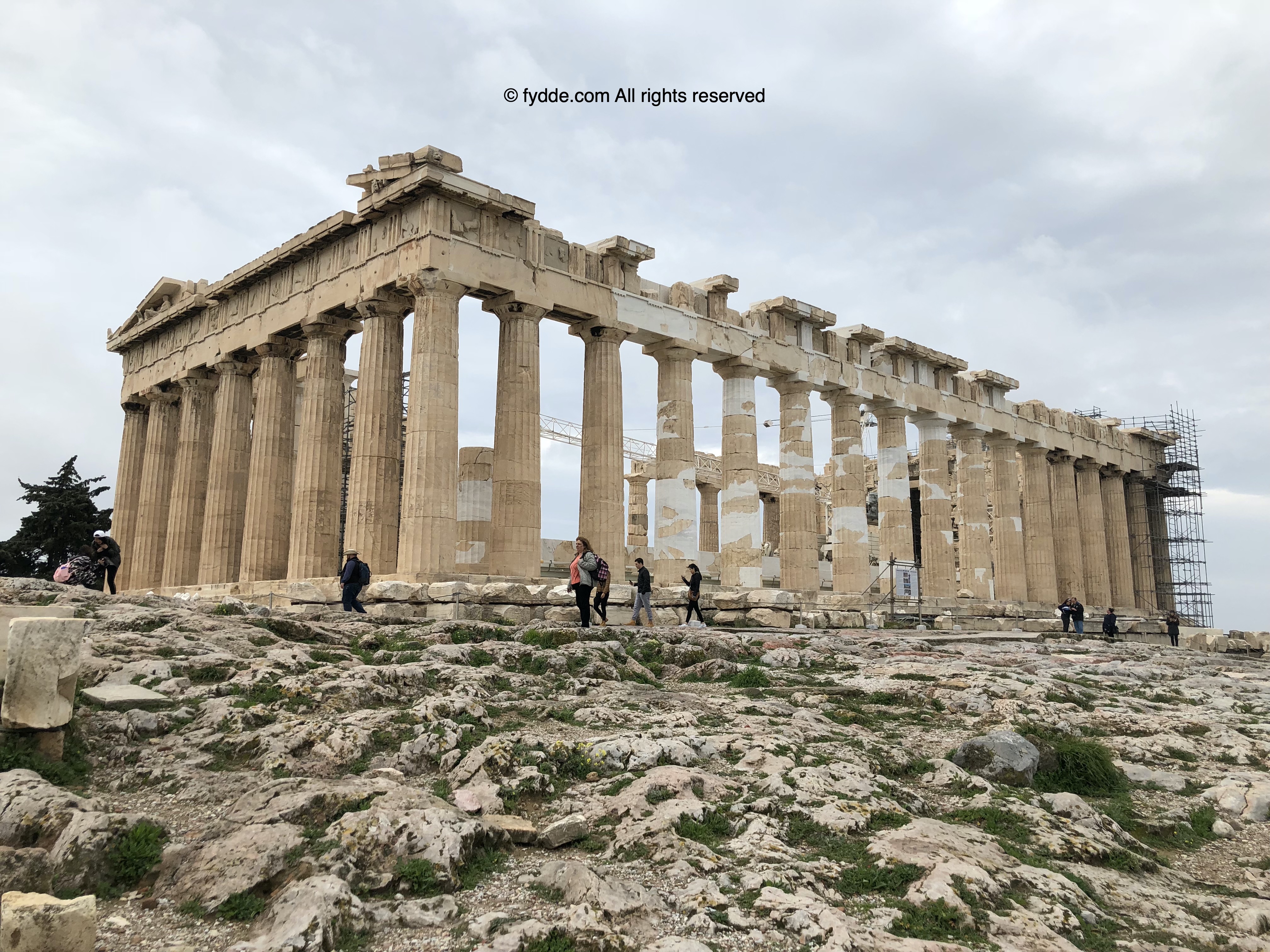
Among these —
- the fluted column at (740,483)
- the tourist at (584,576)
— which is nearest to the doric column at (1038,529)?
the fluted column at (740,483)

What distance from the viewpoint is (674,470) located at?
26547mm

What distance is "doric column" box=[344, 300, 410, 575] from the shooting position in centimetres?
2186

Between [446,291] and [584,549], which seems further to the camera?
[446,291]

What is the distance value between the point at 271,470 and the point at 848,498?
1807 cm

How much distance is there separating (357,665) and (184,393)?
2407 cm

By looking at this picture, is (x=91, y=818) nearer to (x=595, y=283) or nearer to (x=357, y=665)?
(x=357, y=665)

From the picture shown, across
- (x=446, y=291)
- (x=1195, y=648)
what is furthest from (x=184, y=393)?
(x=1195, y=648)

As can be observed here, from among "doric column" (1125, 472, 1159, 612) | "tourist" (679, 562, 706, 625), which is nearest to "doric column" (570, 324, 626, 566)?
"tourist" (679, 562, 706, 625)

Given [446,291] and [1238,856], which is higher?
[446,291]

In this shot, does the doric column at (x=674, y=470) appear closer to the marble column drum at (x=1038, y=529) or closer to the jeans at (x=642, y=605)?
the jeans at (x=642, y=605)

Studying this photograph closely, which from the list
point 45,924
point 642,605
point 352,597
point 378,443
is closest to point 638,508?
point 378,443

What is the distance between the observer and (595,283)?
81.5 feet

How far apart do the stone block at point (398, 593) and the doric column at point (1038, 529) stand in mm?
27960

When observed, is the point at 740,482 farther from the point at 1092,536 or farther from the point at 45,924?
the point at 45,924
